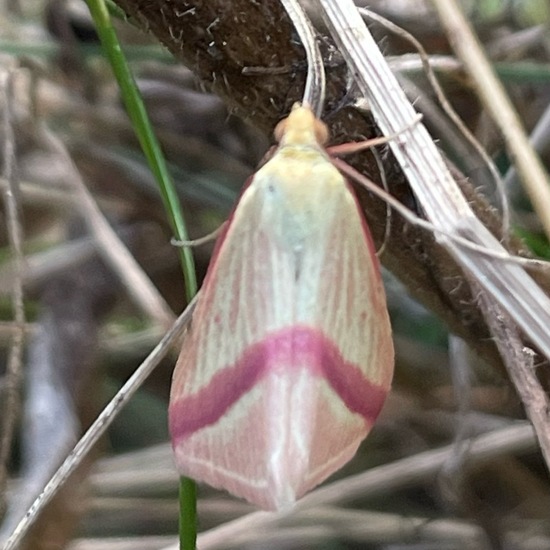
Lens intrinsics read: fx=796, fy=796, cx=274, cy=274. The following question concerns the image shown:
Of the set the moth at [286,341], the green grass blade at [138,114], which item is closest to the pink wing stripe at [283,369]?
the moth at [286,341]

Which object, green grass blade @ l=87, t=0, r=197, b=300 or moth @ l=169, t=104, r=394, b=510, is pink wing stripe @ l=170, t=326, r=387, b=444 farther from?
green grass blade @ l=87, t=0, r=197, b=300

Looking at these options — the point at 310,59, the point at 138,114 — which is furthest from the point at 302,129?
the point at 138,114

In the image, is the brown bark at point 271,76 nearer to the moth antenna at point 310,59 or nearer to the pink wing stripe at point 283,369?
the moth antenna at point 310,59

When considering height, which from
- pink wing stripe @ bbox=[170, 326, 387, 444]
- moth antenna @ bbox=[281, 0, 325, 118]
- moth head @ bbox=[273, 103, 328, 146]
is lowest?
pink wing stripe @ bbox=[170, 326, 387, 444]

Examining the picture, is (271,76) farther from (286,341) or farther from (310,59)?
(286,341)

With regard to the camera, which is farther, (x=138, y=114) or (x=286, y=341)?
(x=138, y=114)

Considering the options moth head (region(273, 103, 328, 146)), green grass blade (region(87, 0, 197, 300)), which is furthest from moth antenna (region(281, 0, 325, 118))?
green grass blade (region(87, 0, 197, 300))
